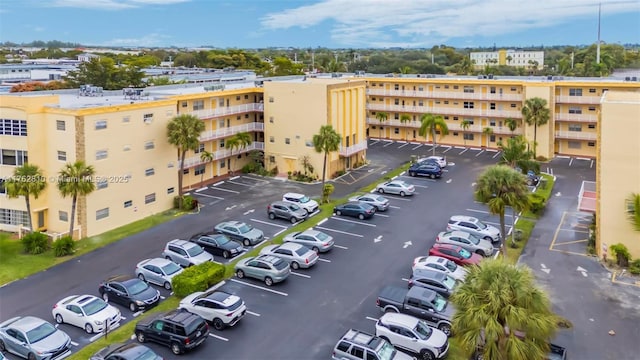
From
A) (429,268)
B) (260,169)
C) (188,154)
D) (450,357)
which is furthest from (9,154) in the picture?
(450,357)

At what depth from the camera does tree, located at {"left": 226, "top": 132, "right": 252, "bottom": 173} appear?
53.3 meters

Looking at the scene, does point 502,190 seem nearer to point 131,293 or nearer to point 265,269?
point 265,269

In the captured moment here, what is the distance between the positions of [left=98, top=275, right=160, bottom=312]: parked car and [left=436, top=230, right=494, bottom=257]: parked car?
708 inches

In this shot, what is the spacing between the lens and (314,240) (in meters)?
34.0

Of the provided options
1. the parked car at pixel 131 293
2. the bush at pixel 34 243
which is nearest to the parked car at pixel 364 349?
the parked car at pixel 131 293

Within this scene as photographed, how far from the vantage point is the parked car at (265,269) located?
95.3ft

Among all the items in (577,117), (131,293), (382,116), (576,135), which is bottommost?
(131,293)

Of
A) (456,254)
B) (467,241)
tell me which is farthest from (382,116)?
(456,254)

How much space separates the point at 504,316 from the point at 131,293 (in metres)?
18.5

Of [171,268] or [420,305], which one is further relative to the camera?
[171,268]

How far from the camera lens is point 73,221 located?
36.2 metres

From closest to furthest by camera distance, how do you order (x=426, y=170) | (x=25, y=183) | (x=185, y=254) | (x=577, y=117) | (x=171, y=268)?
1. (x=171, y=268)
2. (x=185, y=254)
3. (x=25, y=183)
4. (x=426, y=170)
5. (x=577, y=117)

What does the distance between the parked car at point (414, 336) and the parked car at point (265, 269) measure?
7494 millimetres

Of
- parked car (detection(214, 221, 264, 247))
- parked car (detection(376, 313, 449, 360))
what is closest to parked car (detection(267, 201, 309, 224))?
parked car (detection(214, 221, 264, 247))
